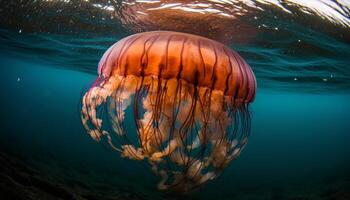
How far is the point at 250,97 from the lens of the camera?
2.47 m

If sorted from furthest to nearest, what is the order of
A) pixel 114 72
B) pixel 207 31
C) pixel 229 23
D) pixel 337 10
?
pixel 207 31, pixel 229 23, pixel 337 10, pixel 114 72

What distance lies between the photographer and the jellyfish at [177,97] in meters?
2.17

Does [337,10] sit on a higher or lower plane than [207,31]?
higher

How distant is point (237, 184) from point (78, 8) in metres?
10.4

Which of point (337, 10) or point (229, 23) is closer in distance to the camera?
point (337, 10)

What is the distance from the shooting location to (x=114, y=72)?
93.0 inches

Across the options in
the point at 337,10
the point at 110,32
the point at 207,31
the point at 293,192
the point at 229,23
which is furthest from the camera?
the point at 293,192

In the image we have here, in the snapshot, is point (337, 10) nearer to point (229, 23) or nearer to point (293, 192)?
point (229, 23)

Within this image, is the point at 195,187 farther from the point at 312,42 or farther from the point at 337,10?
the point at 312,42

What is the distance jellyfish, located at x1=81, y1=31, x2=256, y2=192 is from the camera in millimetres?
2170

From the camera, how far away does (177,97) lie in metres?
2.40

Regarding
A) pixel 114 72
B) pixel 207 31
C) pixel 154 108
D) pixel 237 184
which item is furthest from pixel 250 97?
pixel 237 184

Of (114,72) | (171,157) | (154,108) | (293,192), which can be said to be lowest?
(293,192)

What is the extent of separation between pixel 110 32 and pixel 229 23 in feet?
12.3
